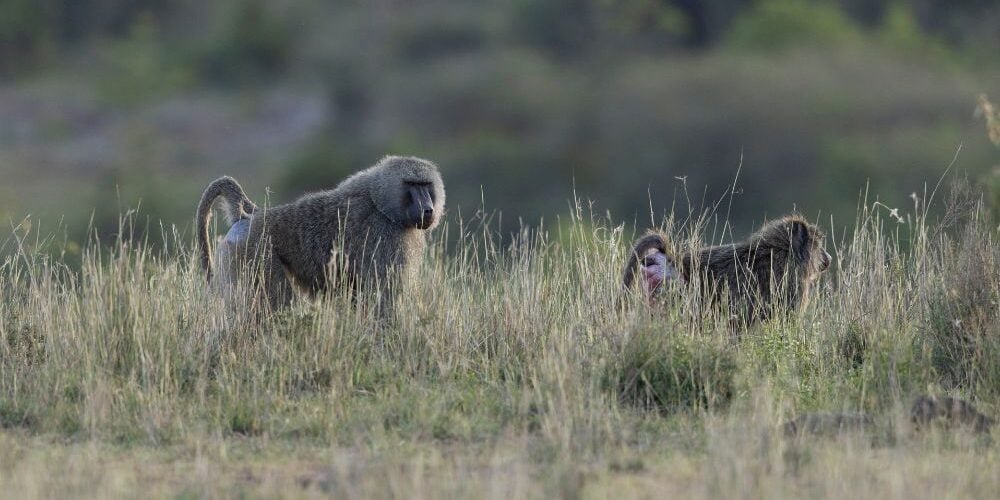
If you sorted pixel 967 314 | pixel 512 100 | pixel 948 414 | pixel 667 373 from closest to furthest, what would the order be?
pixel 948 414, pixel 667 373, pixel 967 314, pixel 512 100

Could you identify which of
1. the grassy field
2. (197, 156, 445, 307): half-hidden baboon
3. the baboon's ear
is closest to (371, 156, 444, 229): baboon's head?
(197, 156, 445, 307): half-hidden baboon

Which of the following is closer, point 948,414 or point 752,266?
point 948,414

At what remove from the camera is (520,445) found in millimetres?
6207

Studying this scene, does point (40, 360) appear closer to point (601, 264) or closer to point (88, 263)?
point (88, 263)

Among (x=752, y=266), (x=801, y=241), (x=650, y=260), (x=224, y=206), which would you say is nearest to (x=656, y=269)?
(x=650, y=260)

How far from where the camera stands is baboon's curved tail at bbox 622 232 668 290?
8234mm

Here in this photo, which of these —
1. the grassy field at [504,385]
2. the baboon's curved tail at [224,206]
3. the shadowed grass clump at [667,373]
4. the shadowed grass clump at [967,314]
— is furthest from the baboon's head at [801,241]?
the baboon's curved tail at [224,206]

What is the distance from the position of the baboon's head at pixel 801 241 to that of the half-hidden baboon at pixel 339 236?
73.4 inches

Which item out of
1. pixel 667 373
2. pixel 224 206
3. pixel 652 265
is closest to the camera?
pixel 667 373

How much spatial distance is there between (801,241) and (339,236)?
251cm

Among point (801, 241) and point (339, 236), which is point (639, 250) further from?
point (339, 236)

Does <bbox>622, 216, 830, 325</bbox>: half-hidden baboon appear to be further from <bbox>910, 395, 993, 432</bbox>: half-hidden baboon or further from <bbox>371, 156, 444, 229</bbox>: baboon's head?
<bbox>910, 395, 993, 432</bbox>: half-hidden baboon

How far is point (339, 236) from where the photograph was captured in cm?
862

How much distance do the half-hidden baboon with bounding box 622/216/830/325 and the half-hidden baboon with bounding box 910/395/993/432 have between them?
5.69ft
